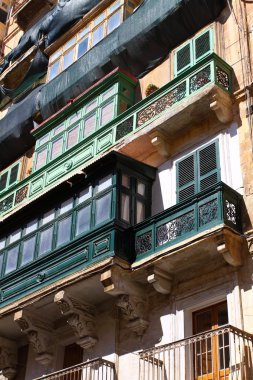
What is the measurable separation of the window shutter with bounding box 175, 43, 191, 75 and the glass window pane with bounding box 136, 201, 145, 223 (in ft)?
13.2

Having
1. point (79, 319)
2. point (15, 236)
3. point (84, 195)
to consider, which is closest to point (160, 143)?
point (84, 195)

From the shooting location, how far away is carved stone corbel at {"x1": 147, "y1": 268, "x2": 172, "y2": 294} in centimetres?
1376

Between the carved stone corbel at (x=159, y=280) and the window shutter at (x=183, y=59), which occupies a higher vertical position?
the window shutter at (x=183, y=59)

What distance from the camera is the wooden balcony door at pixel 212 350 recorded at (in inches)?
476

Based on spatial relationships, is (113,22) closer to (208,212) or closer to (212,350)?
(208,212)

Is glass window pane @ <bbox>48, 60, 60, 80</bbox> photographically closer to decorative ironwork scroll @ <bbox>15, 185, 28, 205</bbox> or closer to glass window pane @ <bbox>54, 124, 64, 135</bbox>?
glass window pane @ <bbox>54, 124, 64, 135</bbox>

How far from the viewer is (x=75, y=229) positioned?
1560cm

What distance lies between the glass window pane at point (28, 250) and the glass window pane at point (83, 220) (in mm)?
1720

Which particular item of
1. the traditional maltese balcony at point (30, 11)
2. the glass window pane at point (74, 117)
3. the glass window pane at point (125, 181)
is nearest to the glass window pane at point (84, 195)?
the glass window pane at point (125, 181)

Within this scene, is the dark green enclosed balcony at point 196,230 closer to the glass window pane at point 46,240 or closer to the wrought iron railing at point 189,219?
the wrought iron railing at point 189,219

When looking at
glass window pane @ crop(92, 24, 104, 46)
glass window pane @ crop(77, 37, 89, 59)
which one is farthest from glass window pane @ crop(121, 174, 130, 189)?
glass window pane @ crop(77, 37, 89, 59)

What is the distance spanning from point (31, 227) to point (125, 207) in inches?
127

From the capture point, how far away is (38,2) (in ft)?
95.3

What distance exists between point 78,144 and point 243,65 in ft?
16.5
